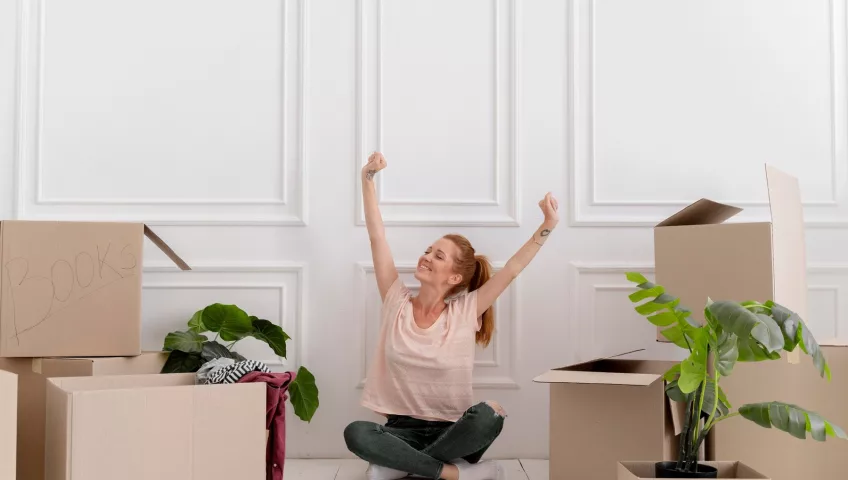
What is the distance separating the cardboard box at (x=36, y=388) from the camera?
6.03 feet

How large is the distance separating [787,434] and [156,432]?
1.51 m

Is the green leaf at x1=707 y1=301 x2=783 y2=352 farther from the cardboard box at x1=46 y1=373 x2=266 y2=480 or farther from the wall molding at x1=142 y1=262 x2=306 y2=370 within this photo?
the wall molding at x1=142 y1=262 x2=306 y2=370

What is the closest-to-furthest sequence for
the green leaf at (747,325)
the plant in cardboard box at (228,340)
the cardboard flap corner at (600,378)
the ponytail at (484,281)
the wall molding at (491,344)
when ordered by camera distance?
1. the green leaf at (747,325)
2. the cardboard flap corner at (600,378)
3. the plant in cardboard box at (228,340)
4. the ponytail at (484,281)
5. the wall molding at (491,344)

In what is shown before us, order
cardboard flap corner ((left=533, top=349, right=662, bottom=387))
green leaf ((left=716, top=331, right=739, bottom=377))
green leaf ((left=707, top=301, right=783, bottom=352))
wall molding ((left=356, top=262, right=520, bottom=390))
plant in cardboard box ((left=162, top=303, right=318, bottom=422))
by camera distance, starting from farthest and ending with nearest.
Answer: wall molding ((left=356, top=262, right=520, bottom=390))
plant in cardboard box ((left=162, top=303, right=318, bottom=422))
cardboard flap corner ((left=533, top=349, right=662, bottom=387))
green leaf ((left=716, top=331, right=739, bottom=377))
green leaf ((left=707, top=301, right=783, bottom=352))

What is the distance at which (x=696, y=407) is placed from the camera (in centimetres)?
148

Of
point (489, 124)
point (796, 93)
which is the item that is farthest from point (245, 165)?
point (796, 93)

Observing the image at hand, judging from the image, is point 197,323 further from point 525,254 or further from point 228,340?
point 525,254

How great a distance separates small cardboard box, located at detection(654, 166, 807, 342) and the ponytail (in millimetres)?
516

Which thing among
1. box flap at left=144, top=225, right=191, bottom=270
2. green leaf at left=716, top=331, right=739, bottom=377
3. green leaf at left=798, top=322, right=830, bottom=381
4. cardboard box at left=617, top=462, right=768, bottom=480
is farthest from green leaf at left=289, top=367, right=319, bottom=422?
green leaf at left=798, top=322, right=830, bottom=381

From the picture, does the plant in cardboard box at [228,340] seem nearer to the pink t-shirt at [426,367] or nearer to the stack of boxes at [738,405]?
the pink t-shirt at [426,367]

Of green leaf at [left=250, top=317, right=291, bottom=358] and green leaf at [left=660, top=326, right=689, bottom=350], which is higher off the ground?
green leaf at [left=660, top=326, right=689, bottom=350]

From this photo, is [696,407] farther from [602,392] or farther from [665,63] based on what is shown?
[665,63]

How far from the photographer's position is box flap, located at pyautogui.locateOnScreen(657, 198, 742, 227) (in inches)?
84.4

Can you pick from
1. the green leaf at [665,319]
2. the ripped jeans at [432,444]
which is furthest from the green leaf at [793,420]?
the ripped jeans at [432,444]
